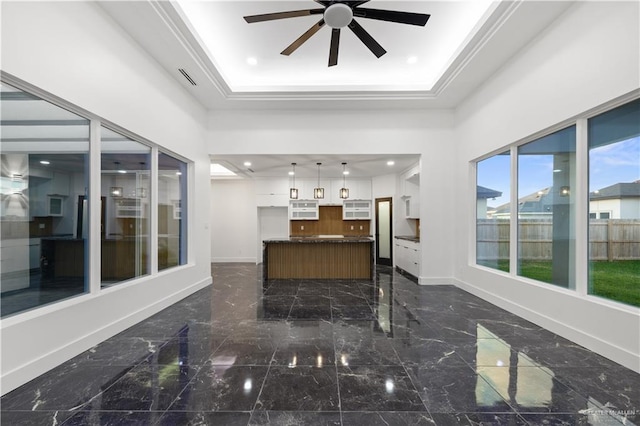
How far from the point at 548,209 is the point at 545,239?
1.30ft

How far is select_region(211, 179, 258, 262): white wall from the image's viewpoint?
27.7 feet

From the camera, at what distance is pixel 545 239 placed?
329 centimetres

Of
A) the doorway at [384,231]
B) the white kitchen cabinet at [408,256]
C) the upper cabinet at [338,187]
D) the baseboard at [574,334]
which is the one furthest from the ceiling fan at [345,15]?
the upper cabinet at [338,187]

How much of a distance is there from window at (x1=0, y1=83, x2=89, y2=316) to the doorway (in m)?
6.90

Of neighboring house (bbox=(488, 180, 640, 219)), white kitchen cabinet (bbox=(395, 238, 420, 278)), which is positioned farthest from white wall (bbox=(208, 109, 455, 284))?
neighboring house (bbox=(488, 180, 640, 219))

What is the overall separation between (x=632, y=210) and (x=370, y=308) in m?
3.03

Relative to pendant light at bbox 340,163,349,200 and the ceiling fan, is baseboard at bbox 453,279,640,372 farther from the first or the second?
the ceiling fan

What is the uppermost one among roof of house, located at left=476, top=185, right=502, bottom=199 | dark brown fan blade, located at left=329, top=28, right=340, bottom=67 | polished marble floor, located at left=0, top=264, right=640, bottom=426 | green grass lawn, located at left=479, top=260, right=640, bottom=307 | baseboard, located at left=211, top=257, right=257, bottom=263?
dark brown fan blade, located at left=329, top=28, right=340, bottom=67

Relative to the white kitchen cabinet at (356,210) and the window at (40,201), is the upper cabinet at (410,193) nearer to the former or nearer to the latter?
the white kitchen cabinet at (356,210)

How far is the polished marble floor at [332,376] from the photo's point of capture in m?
1.72

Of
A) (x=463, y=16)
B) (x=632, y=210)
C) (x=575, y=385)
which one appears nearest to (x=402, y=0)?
(x=463, y=16)

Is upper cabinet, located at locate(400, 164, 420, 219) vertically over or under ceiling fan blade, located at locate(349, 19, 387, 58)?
under

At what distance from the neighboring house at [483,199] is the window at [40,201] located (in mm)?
5770

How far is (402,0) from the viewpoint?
3098 millimetres
